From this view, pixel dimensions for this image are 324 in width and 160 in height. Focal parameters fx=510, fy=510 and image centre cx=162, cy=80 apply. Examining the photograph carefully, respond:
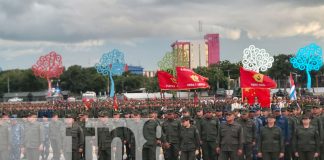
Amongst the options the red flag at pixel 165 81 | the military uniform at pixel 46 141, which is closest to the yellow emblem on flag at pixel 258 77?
the red flag at pixel 165 81

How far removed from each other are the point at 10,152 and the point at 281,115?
21.1 feet

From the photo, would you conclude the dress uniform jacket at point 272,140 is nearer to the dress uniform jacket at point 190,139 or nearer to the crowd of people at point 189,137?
the crowd of people at point 189,137

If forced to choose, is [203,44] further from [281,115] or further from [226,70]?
[281,115]

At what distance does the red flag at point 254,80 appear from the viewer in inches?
647

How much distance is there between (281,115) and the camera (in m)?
11.7

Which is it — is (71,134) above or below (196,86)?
below

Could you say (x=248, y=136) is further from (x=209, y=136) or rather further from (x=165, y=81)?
(x=165, y=81)

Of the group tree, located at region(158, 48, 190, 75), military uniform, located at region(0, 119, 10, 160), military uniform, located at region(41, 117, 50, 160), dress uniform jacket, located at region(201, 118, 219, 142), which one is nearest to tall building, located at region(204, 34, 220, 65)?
tree, located at region(158, 48, 190, 75)

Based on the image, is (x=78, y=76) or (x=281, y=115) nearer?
(x=281, y=115)

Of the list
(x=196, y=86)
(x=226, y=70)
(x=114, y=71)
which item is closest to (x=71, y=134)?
(x=196, y=86)

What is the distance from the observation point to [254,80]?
16.5 m

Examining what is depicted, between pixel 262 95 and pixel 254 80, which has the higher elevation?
pixel 254 80

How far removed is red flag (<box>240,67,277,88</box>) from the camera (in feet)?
53.9

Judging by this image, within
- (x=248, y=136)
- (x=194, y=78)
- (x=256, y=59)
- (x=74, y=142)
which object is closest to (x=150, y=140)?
(x=74, y=142)
